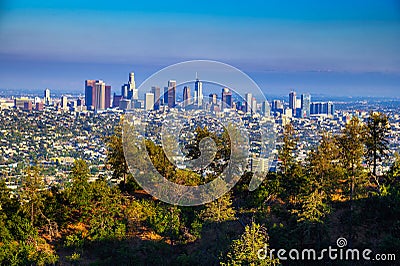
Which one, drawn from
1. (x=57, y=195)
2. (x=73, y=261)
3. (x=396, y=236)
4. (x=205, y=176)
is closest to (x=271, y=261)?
(x=396, y=236)

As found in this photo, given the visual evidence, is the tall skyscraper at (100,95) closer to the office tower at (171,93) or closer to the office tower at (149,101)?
the office tower at (149,101)

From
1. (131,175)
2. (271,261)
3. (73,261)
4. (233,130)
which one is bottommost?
(73,261)

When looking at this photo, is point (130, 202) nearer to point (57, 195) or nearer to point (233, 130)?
point (57, 195)

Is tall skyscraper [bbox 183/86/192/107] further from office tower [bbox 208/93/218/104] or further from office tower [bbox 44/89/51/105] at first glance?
office tower [bbox 44/89/51/105]

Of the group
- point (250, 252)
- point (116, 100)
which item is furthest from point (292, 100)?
point (250, 252)

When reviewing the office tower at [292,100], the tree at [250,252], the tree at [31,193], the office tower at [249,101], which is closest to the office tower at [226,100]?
the office tower at [249,101]

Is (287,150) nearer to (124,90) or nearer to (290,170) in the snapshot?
(290,170)

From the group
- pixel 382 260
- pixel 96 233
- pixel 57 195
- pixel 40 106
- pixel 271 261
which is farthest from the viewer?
pixel 40 106
